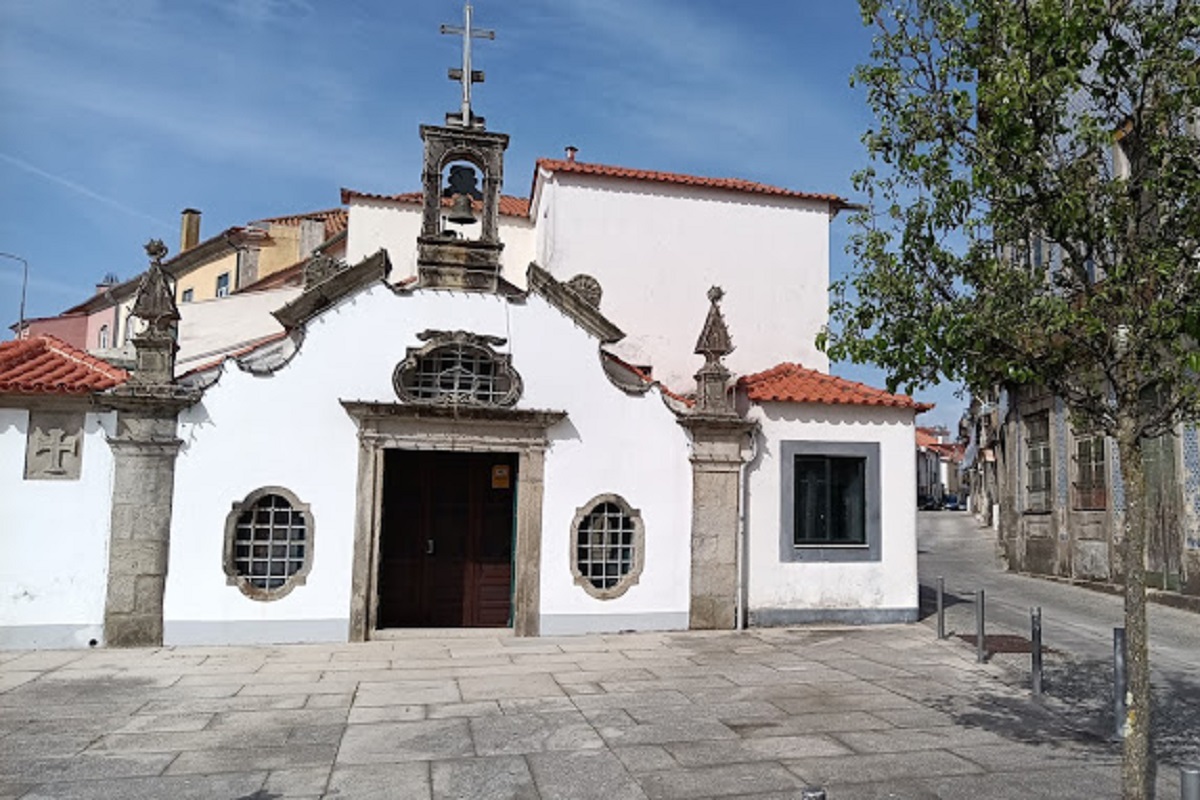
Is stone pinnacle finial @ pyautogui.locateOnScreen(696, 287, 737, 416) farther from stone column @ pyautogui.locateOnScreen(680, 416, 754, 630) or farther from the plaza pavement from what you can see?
the plaza pavement

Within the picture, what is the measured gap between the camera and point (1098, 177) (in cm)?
531

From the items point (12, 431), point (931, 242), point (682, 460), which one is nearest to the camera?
point (931, 242)

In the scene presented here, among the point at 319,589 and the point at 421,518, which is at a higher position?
the point at 421,518

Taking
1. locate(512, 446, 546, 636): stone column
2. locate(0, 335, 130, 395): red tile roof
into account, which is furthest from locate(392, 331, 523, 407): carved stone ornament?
locate(0, 335, 130, 395): red tile roof

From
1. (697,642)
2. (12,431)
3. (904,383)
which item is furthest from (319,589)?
(904,383)

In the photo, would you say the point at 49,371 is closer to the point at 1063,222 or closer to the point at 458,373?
the point at 458,373

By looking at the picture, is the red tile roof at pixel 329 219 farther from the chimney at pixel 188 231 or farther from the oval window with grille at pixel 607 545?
the oval window with grille at pixel 607 545

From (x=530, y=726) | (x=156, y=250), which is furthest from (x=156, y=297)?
(x=530, y=726)

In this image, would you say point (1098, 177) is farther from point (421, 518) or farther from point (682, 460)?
point (421, 518)

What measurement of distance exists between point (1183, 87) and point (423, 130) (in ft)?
31.6

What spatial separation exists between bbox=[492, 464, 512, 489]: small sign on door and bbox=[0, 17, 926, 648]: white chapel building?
0.03 metres

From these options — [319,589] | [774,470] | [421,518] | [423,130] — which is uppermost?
[423,130]

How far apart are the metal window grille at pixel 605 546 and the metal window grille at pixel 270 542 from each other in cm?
363

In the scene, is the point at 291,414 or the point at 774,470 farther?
the point at 774,470
